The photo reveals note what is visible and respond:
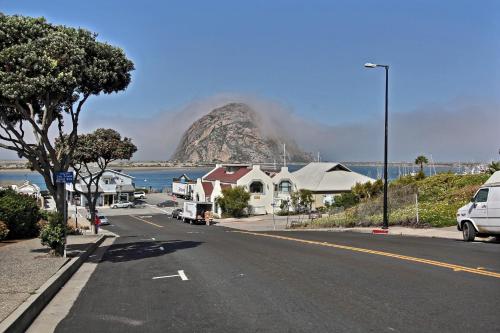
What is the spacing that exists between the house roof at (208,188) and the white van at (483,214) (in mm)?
67710

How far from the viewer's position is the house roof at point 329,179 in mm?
84250

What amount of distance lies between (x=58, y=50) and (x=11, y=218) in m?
12.5

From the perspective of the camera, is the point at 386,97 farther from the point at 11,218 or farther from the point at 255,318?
the point at 255,318

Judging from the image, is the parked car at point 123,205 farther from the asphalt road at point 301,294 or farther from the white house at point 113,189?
the asphalt road at point 301,294

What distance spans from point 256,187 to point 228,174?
8824mm

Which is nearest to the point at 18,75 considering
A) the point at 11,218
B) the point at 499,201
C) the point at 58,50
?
the point at 58,50

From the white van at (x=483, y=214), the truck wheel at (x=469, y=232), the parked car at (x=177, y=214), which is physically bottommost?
the parked car at (x=177, y=214)

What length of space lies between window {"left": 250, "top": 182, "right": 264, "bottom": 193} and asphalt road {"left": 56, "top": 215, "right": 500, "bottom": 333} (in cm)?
6474

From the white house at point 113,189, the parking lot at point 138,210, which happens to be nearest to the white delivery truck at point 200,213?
the parking lot at point 138,210

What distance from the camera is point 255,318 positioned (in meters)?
8.09

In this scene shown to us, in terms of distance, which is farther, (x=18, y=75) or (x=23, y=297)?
(x=18, y=75)

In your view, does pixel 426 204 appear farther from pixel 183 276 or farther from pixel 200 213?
pixel 200 213

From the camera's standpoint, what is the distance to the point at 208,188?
8788cm

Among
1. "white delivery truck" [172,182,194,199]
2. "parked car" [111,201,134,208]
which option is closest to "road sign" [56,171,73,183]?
"parked car" [111,201,134,208]
